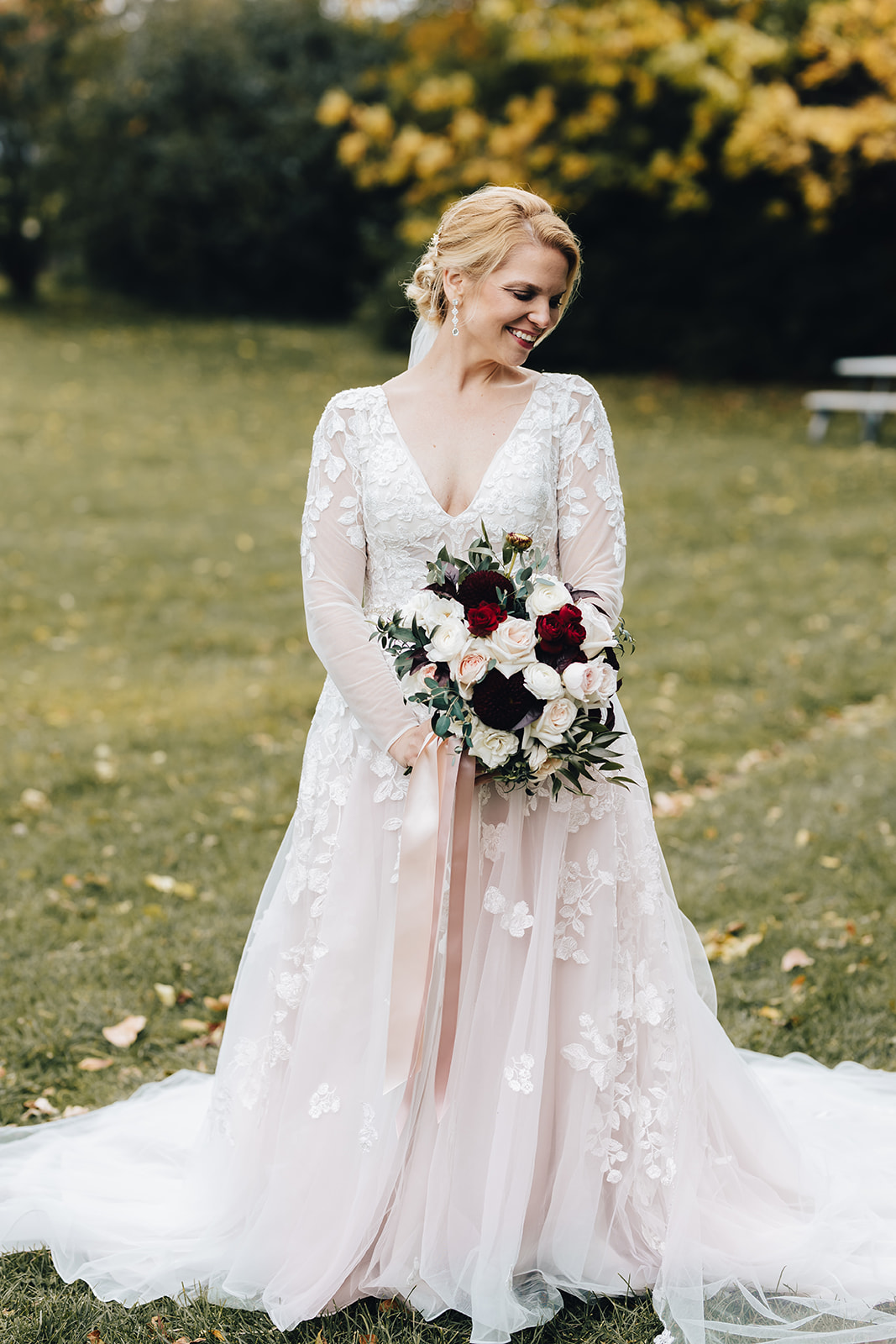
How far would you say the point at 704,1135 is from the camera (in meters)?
3.21

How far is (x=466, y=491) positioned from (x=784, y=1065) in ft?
7.10

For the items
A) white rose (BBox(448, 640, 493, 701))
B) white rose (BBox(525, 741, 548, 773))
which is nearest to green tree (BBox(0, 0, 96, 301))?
white rose (BBox(448, 640, 493, 701))

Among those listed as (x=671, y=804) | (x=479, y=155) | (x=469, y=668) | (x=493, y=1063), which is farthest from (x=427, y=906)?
(x=479, y=155)

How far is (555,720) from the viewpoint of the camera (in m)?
2.64

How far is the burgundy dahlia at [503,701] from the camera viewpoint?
8.64ft

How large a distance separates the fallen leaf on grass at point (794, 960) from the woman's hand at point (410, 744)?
236 cm

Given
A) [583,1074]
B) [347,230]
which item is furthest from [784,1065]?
[347,230]

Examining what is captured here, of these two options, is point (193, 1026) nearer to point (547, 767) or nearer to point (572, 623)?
point (547, 767)

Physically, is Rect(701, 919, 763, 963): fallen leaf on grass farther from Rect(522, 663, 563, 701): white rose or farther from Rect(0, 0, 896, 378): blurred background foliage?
Rect(0, 0, 896, 378): blurred background foliage

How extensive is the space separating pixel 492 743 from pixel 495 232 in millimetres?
1196

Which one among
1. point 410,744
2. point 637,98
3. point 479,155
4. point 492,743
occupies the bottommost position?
point 410,744

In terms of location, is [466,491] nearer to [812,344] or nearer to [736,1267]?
[736,1267]

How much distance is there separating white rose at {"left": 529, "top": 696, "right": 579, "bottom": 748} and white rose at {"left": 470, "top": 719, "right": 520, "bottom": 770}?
63 millimetres

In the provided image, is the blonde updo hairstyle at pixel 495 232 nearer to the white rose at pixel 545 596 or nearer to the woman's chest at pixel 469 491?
the woman's chest at pixel 469 491
